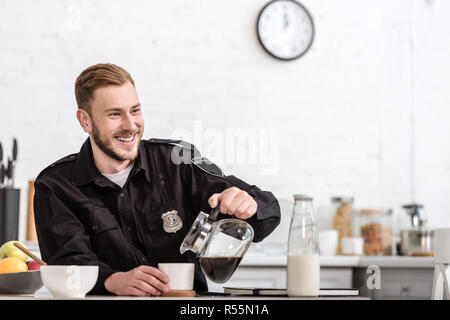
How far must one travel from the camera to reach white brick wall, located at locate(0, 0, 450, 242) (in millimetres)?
2041

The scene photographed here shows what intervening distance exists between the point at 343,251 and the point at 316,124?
0.49m

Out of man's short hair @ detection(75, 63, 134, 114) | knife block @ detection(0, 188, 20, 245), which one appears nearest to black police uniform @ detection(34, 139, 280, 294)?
man's short hair @ detection(75, 63, 134, 114)

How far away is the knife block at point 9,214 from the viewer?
6.92ft

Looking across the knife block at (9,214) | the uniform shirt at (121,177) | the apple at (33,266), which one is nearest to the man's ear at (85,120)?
the uniform shirt at (121,177)

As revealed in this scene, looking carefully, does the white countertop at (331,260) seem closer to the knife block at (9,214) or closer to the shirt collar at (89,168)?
the knife block at (9,214)

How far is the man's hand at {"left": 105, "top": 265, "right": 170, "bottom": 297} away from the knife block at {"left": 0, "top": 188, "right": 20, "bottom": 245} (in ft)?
3.34

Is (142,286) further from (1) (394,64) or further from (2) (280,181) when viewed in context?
(1) (394,64)

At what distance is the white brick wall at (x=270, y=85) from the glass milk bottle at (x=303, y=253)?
688 millimetres

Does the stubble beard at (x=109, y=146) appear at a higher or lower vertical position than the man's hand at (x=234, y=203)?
higher

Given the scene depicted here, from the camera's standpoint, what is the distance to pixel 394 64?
259 centimetres

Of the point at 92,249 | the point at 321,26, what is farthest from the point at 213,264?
the point at 321,26

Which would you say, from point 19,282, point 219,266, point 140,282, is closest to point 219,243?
point 219,266
